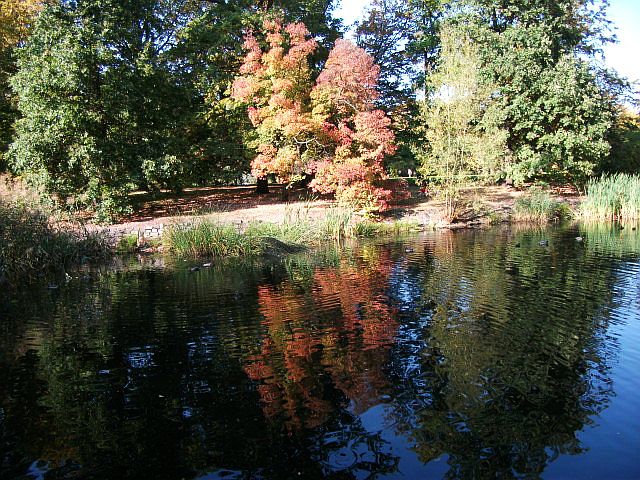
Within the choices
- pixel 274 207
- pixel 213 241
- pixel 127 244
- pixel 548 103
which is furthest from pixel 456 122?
pixel 127 244

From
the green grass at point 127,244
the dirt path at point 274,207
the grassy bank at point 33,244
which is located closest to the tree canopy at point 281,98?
the dirt path at point 274,207

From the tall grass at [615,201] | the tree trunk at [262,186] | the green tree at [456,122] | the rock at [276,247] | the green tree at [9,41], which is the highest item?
the green tree at [9,41]

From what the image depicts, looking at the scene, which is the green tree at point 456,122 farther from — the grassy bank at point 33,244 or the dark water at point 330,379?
the grassy bank at point 33,244

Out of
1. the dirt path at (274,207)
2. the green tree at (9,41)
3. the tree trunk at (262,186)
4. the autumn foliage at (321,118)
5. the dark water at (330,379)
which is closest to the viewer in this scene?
the dark water at (330,379)

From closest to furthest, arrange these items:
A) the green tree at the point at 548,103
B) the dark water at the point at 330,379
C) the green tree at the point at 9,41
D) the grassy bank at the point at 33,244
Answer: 1. the dark water at the point at 330,379
2. the grassy bank at the point at 33,244
3. the green tree at the point at 9,41
4. the green tree at the point at 548,103

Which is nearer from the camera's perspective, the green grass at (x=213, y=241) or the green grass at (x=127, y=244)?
the green grass at (x=213, y=241)

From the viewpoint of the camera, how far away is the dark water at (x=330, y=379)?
14.5 ft

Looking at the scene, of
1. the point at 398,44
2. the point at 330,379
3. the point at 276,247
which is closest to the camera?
the point at 330,379

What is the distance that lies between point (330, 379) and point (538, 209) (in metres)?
19.7

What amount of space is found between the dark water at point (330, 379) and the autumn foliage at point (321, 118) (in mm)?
10993

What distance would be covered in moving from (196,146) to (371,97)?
9541 millimetres

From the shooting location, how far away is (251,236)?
16.2 m

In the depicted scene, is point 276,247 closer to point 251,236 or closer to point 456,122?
point 251,236

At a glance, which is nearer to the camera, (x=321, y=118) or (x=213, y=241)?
(x=213, y=241)
